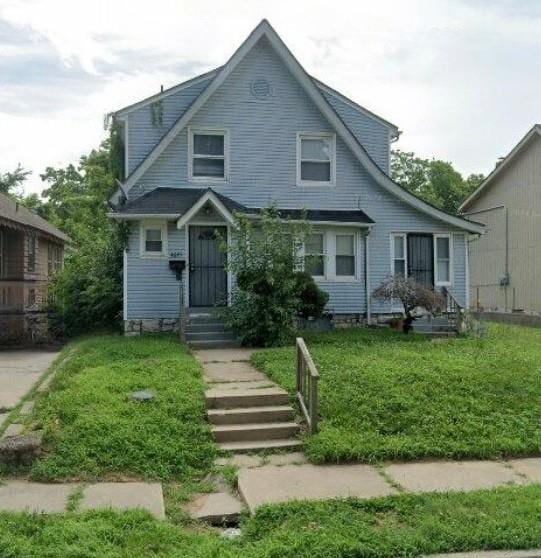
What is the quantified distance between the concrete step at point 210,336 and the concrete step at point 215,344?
0.18m

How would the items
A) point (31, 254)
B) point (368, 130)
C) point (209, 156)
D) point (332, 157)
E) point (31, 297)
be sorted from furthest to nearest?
point (31, 297)
point (31, 254)
point (368, 130)
point (332, 157)
point (209, 156)

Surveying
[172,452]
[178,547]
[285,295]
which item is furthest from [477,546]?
[285,295]

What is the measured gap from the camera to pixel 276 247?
43.4ft

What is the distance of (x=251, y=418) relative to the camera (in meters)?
7.64

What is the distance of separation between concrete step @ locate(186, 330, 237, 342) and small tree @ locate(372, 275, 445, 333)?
383cm

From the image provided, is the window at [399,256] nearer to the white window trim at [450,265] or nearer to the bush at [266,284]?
the white window trim at [450,265]

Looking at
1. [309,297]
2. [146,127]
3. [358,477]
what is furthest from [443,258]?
[358,477]

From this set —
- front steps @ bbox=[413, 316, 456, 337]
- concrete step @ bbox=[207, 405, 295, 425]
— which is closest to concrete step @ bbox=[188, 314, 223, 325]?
front steps @ bbox=[413, 316, 456, 337]

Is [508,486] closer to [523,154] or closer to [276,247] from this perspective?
[276,247]

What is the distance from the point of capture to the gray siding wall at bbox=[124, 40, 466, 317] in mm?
15943

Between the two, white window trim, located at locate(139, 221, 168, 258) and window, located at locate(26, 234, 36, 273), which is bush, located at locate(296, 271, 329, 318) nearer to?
white window trim, located at locate(139, 221, 168, 258)

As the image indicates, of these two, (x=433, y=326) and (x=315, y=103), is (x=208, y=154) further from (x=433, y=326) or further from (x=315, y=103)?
(x=433, y=326)

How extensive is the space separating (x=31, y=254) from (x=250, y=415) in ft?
56.2

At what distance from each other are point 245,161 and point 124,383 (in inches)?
349
